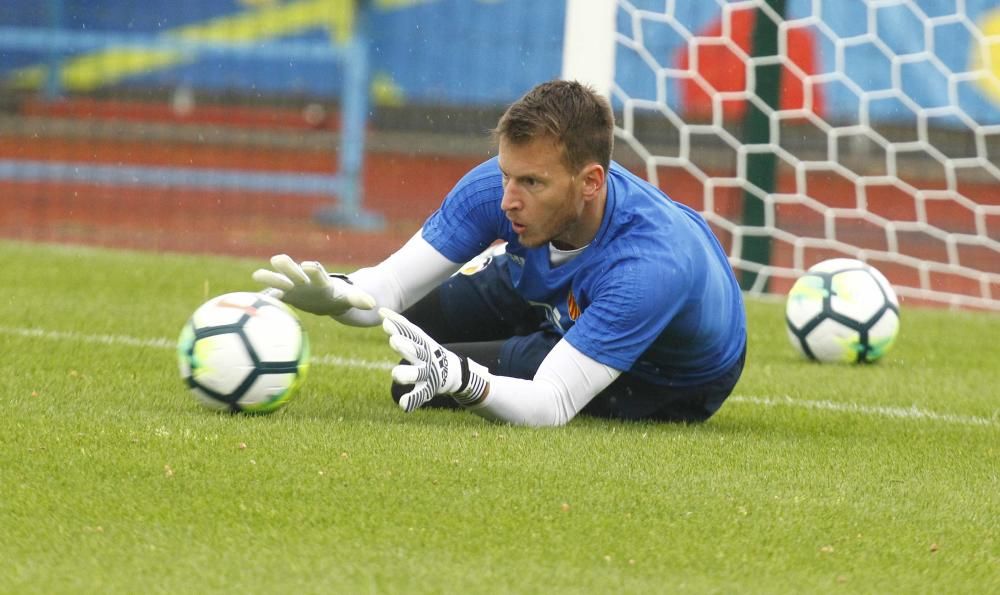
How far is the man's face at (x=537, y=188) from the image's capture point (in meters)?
4.17

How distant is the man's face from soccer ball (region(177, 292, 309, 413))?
29.7 inches

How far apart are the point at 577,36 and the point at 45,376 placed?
4.27 metres

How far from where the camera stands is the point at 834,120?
13695 millimetres

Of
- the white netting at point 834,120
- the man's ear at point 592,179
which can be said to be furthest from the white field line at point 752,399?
the white netting at point 834,120

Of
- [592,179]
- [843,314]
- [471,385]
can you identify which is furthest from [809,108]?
[471,385]

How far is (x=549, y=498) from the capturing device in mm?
3562

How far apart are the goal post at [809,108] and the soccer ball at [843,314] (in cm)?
219

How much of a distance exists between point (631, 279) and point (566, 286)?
1.20ft

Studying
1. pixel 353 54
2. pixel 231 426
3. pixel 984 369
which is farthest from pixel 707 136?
pixel 231 426

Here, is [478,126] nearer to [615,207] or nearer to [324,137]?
A: [324,137]

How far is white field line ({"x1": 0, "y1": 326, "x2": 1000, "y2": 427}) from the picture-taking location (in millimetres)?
5227

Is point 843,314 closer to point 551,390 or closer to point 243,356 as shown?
point 551,390

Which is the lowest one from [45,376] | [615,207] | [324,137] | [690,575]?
[324,137]

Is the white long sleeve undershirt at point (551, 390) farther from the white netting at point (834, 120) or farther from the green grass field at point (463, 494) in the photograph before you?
the white netting at point (834, 120)
